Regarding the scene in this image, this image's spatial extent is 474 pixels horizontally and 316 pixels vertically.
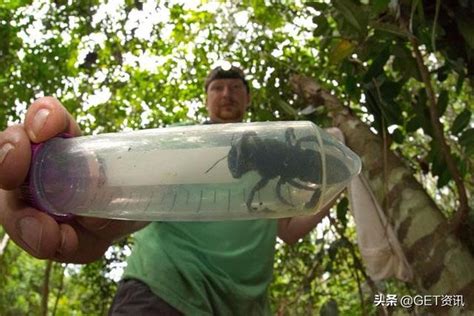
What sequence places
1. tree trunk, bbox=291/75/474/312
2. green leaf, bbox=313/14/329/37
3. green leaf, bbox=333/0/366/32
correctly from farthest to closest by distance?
green leaf, bbox=313/14/329/37 < green leaf, bbox=333/0/366/32 < tree trunk, bbox=291/75/474/312

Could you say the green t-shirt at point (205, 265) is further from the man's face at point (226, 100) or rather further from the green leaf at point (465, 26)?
the green leaf at point (465, 26)

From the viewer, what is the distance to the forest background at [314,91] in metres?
1.19

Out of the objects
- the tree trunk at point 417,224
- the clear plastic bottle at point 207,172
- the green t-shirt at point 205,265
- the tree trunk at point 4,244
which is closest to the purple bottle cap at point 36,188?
the clear plastic bottle at point 207,172

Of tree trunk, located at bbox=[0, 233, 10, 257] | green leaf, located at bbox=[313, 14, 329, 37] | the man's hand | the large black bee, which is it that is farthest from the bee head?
tree trunk, located at bbox=[0, 233, 10, 257]

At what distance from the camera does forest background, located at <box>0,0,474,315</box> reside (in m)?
1.19

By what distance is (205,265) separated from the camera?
118 cm

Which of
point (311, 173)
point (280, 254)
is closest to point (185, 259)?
point (311, 173)

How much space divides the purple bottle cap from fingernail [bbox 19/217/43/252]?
0.02m

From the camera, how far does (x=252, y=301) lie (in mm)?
1210

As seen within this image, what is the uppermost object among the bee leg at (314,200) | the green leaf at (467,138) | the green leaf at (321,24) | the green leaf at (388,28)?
the green leaf at (321,24)

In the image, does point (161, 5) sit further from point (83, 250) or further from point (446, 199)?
point (83, 250)

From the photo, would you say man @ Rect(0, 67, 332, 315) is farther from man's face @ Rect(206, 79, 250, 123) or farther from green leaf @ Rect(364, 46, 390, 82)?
green leaf @ Rect(364, 46, 390, 82)

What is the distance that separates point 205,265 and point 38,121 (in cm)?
63

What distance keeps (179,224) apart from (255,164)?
0.54 meters
